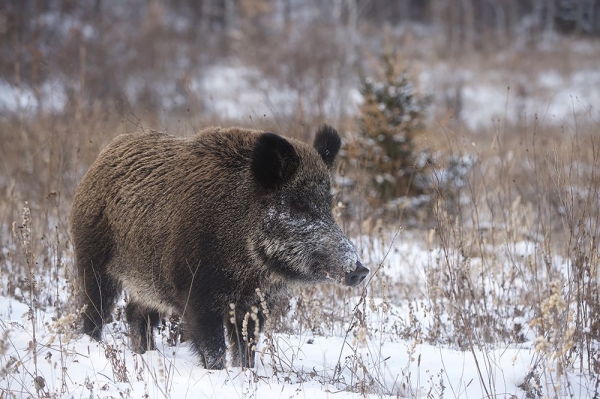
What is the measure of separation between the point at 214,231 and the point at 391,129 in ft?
21.9

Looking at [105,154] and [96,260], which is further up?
[105,154]

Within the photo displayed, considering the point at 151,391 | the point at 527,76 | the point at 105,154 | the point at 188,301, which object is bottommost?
the point at 527,76

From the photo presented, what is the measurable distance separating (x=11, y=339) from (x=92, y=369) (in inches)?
30.8

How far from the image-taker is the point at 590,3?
46625mm

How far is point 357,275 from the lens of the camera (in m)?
3.76

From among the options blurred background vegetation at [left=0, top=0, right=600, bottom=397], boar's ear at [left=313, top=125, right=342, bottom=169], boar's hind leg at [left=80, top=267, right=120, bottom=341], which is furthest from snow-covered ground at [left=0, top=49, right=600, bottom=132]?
boar's hind leg at [left=80, top=267, right=120, bottom=341]

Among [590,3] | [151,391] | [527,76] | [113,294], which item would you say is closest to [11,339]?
[113,294]

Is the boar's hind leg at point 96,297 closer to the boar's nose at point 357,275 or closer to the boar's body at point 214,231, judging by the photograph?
the boar's body at point 214,231

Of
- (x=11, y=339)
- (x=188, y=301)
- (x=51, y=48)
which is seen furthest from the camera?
(x=51, y=48)

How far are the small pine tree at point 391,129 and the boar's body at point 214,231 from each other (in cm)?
575

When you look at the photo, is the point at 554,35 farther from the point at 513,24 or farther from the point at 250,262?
the point at 250,262

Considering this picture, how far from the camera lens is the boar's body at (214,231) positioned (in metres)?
3.84

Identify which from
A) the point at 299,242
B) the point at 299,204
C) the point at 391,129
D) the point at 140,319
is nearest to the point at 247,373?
the point at 299,242

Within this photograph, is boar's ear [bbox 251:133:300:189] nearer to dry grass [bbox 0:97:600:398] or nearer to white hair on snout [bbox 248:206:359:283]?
white hair on snout [bbox 248:206:359:283]
